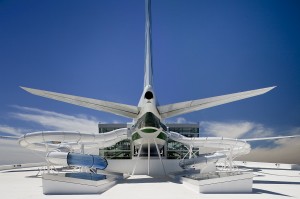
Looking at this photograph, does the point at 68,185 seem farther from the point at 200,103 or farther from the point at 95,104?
the point at 200,103

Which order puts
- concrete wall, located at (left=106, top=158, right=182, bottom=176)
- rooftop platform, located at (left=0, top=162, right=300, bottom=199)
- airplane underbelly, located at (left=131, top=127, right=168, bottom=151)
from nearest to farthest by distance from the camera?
rooftop platform, located at (left=0, top=162, right=300, bottom=199), airplane underbelly, located at (left=131, top=127, right=168, bottom=151), concrete wall, located at (left=106, top=158, right=182, bottom=176)

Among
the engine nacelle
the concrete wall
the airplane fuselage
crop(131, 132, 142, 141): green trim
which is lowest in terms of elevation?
the concrete wall

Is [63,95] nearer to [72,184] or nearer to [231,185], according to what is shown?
[72,184]

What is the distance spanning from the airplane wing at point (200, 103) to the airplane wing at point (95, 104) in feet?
10.9

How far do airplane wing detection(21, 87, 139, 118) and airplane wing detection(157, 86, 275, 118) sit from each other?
3.32 m

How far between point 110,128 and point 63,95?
178 ft

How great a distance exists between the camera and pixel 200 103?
24.8m

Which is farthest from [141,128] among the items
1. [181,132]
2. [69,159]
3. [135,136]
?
[181,132]

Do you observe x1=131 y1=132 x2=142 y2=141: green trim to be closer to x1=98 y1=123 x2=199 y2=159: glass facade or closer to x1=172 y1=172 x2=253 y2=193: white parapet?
x1=172 y1=172 x2=253 y2=193: white parapet

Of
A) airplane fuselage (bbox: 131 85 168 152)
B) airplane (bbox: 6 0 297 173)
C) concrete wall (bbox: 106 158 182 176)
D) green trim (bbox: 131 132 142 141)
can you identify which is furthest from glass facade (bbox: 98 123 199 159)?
airplane fuselage (bbox: 131 85 168 152)

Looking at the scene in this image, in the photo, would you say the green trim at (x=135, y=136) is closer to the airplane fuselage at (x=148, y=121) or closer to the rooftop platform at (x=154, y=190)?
the airplane fuselage at (x=148, y=121)

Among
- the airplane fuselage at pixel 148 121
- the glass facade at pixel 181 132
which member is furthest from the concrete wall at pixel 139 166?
the glass facade at pixel 181 132

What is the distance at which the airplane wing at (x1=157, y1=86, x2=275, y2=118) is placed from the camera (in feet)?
74.1

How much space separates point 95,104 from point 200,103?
988 cm
